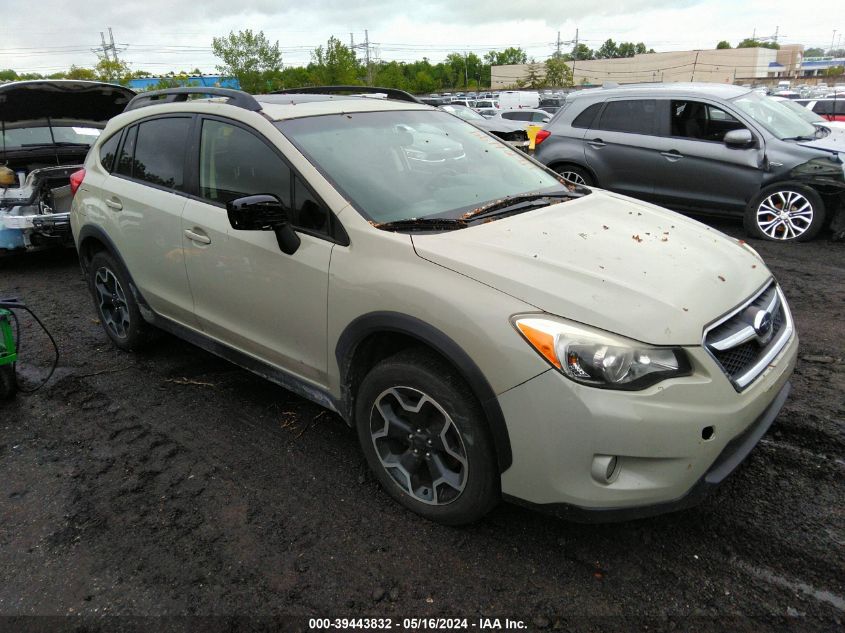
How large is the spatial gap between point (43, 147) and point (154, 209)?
16.2 ft

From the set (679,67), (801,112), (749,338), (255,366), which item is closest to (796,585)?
(749,338)

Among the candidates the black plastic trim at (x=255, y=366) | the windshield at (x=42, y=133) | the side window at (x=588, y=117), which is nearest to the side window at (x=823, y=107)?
the side window at (x=588, y=117)

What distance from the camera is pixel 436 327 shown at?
235 centimetres

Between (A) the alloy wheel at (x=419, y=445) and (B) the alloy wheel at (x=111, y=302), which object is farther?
(B) the alloy wheel at (x=111, y=302)

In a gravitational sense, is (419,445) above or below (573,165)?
below

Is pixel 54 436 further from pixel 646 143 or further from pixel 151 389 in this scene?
pixel 646 143

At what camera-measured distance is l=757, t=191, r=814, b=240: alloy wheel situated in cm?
685

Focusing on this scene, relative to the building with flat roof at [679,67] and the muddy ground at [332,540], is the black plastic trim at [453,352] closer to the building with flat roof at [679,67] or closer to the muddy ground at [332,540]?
the muddy ground at [332,540]

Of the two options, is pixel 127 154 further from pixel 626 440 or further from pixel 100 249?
pixel 626 440

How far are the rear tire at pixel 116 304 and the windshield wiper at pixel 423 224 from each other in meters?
2.33

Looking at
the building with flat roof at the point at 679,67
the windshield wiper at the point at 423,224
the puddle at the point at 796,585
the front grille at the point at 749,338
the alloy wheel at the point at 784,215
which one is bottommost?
the puddle at the point at 796,585

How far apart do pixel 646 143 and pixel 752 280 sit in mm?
5572

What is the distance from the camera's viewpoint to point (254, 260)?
120 inches

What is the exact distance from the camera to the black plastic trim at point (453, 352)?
7.34 ft
